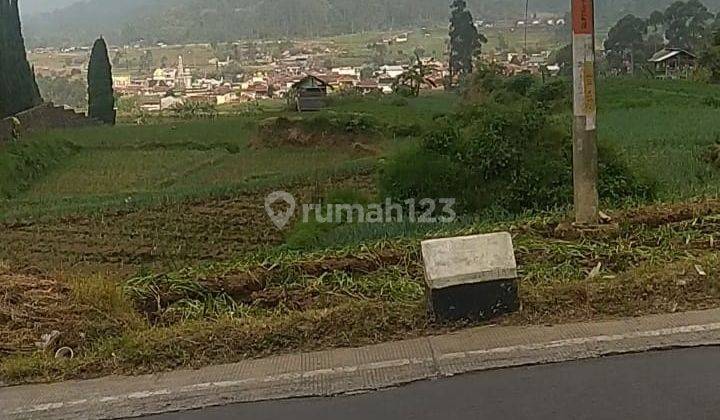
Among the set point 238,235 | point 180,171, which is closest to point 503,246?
point 238,235

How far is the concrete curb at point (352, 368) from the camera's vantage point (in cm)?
387

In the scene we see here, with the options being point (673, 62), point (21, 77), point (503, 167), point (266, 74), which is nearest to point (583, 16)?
point (503, 167)

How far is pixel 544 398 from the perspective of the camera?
3.71m

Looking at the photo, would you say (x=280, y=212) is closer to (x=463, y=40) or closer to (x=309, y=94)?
(x=309, y=94)

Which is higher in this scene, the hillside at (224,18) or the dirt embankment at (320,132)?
the hillside at (224,18)

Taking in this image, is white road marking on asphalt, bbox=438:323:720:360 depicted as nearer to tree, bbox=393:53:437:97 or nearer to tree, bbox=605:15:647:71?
tree, bbox=393:53:437:97

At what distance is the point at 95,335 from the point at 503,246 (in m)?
2.36

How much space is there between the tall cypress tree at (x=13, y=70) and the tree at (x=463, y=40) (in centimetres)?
2787

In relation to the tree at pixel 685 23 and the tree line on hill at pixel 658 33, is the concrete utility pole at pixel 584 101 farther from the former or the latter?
the tree at pixel 685 23

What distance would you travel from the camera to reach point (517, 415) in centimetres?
356

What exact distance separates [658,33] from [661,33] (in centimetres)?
53

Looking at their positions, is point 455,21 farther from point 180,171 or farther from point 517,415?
point 517,415

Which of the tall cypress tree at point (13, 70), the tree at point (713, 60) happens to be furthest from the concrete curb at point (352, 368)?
the tree at point (713, 60)

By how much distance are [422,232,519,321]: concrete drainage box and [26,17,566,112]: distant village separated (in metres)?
38.9
